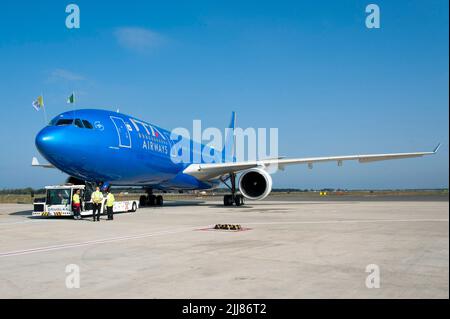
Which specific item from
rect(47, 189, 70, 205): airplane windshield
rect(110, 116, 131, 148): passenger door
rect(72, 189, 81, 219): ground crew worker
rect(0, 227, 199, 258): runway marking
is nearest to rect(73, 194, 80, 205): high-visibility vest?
rect(72, 189, 81, 219): ground crew worker

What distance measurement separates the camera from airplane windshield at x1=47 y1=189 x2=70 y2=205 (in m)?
16.9

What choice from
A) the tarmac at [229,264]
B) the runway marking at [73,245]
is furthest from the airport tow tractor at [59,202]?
the runway marking at [73,245]

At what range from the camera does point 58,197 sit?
55.7ft

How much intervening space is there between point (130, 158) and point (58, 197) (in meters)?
3.37

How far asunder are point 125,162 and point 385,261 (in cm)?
1367

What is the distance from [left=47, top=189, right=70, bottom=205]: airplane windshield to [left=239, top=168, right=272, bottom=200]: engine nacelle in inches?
370

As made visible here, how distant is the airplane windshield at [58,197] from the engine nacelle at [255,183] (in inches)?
370

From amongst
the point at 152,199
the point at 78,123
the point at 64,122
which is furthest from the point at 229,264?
the point at 152,199

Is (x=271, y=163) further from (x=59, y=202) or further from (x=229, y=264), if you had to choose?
(x=229, y=264)

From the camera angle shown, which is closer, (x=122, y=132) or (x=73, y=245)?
(x=73, y=245)

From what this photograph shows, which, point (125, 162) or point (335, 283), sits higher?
point (125, 162)
